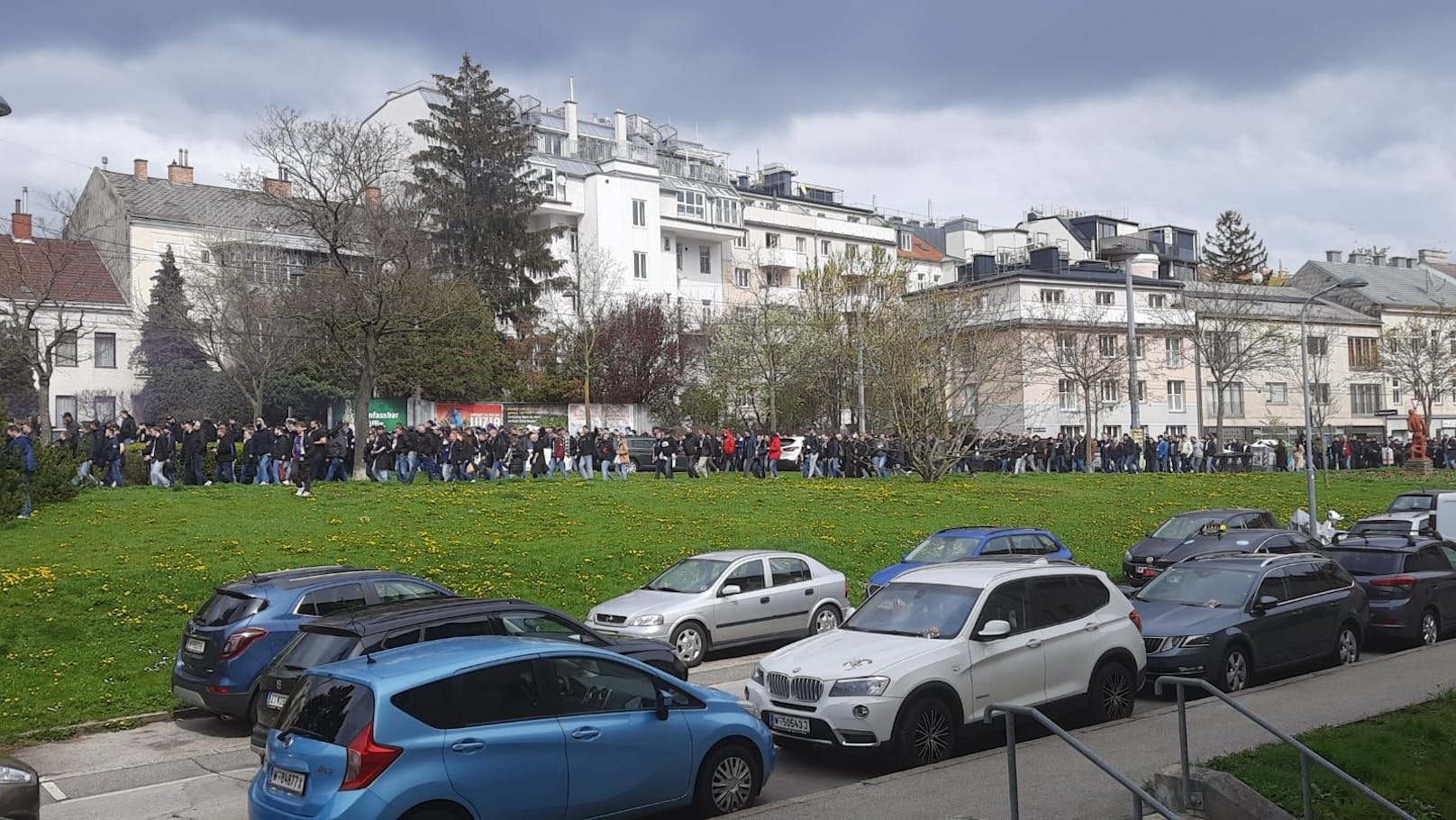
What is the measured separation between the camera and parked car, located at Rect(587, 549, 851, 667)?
52.0 ft

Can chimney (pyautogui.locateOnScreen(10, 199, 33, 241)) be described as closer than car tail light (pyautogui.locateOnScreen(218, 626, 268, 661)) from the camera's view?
No

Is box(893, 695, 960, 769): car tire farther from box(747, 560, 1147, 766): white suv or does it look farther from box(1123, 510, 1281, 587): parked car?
box(1123, 510, 1281, 587): parked car

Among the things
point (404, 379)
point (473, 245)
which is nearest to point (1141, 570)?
point (404, 379)

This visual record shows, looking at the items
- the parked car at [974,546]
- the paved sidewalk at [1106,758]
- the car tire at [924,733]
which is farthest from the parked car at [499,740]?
the parked car at [974,546]

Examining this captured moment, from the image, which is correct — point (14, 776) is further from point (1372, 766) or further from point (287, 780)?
point (1372, 766)

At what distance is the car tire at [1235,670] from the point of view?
13.6 metres

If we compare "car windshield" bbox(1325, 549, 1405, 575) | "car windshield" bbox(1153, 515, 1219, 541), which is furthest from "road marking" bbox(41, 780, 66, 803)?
"car windshield" bbox(1153, 515, 1219, 541)

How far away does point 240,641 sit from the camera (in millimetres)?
12367

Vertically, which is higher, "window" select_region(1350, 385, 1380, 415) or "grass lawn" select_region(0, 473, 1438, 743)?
"window" select_region(1350, 385, 1380, 415)

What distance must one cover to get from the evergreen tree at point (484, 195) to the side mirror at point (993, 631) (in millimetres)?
46883

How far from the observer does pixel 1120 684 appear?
12102mm

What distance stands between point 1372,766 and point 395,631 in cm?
786

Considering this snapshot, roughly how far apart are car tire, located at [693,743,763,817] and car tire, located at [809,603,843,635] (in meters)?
8.39

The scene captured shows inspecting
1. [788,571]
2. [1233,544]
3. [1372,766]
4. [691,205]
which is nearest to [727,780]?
[1372,766]
